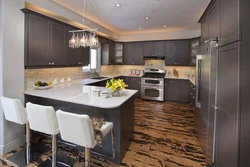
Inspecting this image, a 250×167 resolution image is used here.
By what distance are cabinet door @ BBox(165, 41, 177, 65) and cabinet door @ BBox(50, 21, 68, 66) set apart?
389 centimetres

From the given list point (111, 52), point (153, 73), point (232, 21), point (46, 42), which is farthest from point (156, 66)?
point (232, 21)

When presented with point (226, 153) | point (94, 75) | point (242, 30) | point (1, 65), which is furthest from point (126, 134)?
point (94, 75)

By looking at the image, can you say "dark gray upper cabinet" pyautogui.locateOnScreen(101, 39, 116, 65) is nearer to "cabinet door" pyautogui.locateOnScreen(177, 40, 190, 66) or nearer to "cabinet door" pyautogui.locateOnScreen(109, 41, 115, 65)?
"cabinet door" pyautogui.locateOnScreen(109, 41, 115, 65)

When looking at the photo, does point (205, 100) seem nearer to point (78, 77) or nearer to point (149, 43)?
point (78, 77)

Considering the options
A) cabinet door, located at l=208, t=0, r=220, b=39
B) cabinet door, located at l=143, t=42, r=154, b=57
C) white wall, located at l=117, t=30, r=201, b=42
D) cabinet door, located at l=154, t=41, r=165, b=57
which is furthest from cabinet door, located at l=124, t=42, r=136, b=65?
cabinet door, located at l=208, t=0, r=220, b=39

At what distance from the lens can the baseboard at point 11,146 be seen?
2.41m

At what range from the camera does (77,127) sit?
1.54 metres

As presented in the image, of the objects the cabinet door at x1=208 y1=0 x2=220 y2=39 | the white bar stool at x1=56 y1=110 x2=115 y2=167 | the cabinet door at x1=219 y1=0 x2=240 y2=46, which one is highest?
the cabinet door at x1=208 y1=0 x2=220 y2=39

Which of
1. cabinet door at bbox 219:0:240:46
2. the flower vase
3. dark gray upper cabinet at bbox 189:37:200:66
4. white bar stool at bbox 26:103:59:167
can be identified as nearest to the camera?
cabinet door at bbox 219:0:240:46

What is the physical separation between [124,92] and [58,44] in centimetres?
197

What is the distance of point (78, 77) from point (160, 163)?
350 cm

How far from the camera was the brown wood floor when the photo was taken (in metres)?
2.23

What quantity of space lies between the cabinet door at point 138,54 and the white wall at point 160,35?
34 centimetres

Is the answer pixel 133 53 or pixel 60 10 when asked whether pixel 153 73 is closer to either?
pixel 133 53
